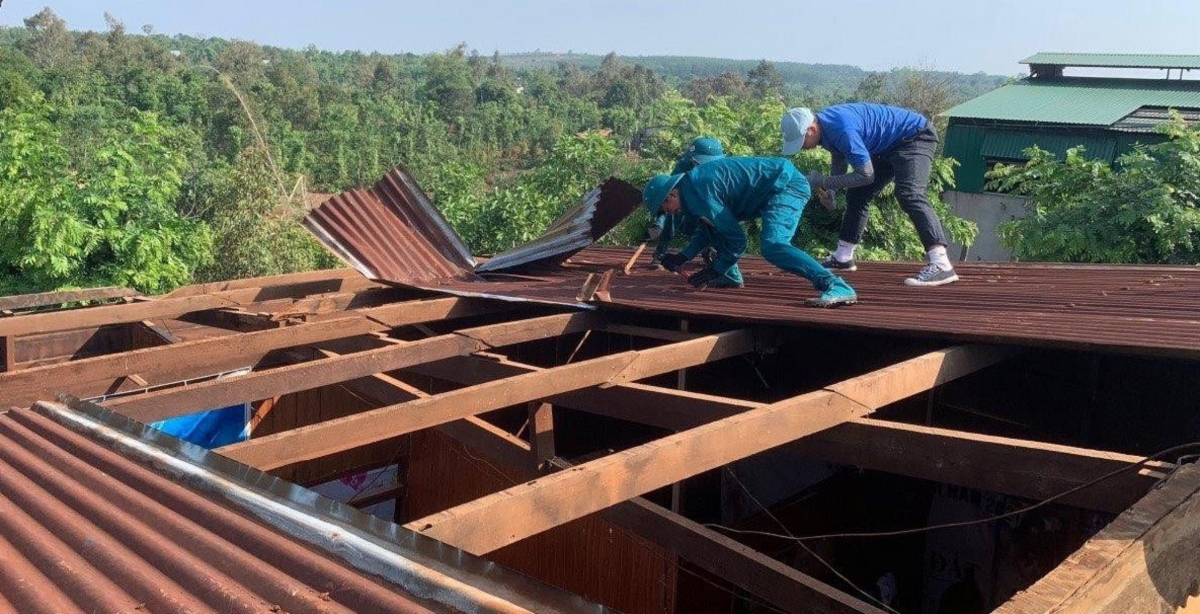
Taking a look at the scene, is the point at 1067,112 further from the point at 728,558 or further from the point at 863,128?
the point at 728,558

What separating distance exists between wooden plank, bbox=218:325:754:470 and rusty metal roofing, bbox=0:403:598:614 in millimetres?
281

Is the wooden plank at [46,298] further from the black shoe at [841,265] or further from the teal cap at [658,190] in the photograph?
the black shoe at [841,265]

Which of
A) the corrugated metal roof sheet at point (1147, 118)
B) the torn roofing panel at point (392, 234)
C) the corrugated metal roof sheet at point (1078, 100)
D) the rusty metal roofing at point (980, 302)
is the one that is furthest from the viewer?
the corrugated metal roof sheet at point (1078, 100)

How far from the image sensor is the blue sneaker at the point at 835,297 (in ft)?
15.5

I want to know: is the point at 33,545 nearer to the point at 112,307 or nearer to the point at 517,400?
the point at 517,400

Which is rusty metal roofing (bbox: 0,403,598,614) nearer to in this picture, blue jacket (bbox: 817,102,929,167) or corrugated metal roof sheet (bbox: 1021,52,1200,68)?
blue jacket (bbox: 817,102,929,167)

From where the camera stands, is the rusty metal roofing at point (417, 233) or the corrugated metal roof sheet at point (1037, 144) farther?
the corrugated metal roof sheet at point (1037, 144)

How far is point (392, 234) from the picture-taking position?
6918mm

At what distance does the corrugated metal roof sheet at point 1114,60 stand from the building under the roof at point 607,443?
2267 cm

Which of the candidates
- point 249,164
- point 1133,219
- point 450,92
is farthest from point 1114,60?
point 450,92

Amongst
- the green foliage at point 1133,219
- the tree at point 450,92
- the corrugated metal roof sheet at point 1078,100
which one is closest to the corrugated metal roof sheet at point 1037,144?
the corrugated metal roof sheet at point 1078,100

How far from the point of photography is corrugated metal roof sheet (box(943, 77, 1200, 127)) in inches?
876

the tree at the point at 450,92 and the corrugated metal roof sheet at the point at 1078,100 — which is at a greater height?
the tree at the point at 450,92

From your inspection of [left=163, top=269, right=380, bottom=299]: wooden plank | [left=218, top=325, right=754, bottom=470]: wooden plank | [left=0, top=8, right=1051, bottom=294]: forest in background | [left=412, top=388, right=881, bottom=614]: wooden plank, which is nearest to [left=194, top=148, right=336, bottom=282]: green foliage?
[left=0, top=8, right=1051, bottom=294]: forest in background
